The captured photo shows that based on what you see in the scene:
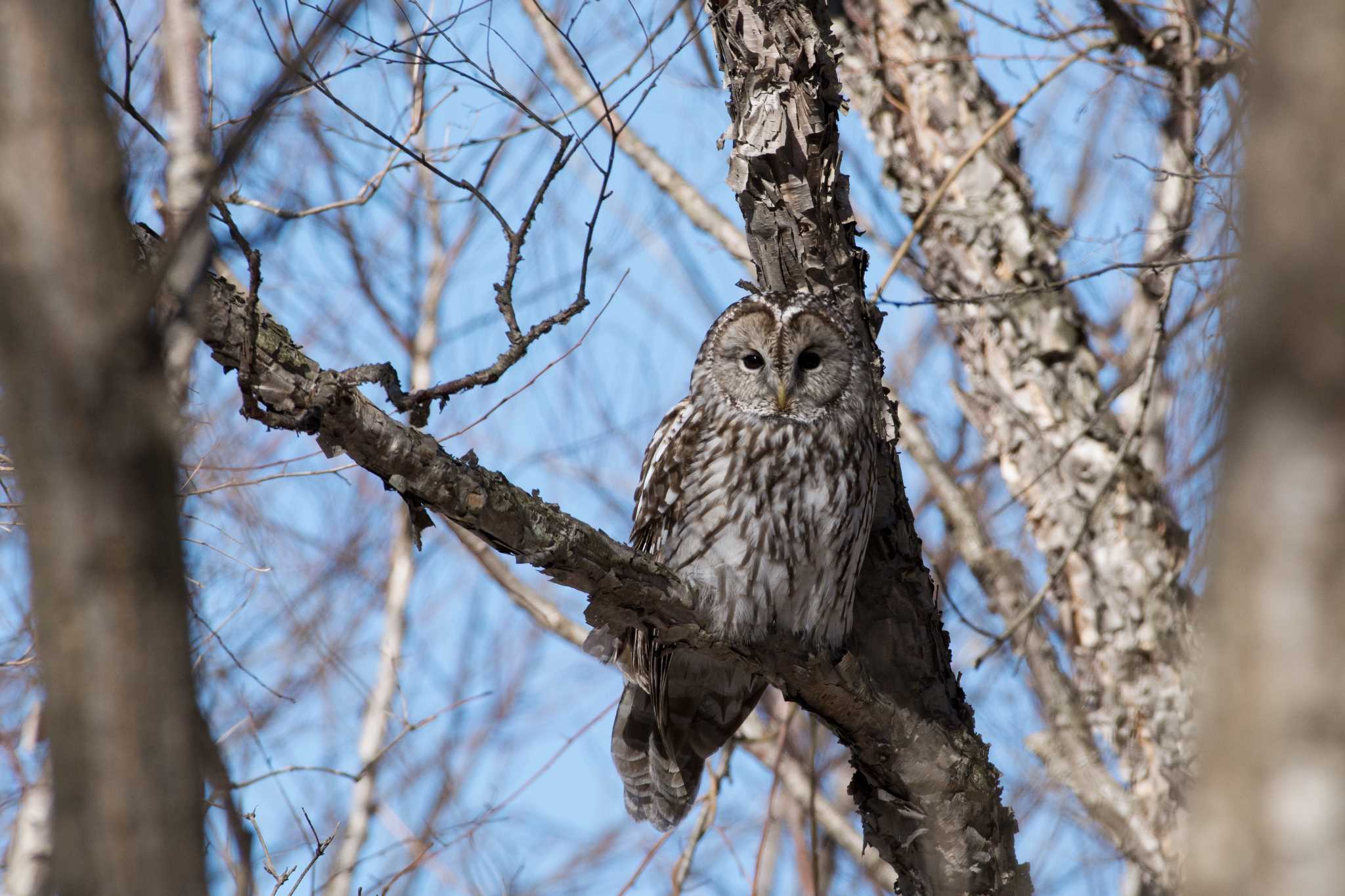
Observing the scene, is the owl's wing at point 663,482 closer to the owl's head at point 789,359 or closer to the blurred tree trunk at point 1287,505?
the owl's head at point 789,359

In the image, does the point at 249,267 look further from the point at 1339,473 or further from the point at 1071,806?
the point at 1071,806

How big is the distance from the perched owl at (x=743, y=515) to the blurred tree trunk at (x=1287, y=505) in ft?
9.66

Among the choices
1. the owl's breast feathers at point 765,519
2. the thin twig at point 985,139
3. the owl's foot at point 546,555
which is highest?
the thin twig at point 985,139

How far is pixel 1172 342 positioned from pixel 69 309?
17.8 ft

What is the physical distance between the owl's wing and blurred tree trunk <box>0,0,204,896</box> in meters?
3.38

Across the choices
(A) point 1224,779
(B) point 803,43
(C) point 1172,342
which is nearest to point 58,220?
(A) point 1224,779

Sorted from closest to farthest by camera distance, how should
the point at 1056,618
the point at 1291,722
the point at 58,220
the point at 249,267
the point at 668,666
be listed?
the point at 1291,722 → the point at 58,220 → the point at 249,267 → the point at 668,666 → the point at 1056,618

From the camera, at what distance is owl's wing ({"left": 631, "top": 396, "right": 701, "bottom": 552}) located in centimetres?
472

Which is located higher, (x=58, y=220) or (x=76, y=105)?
(x=76, y=105)

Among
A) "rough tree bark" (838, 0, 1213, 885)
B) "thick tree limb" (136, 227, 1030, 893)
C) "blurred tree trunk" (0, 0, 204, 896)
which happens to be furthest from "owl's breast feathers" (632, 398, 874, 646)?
"blurred tree trunk" (0, 0, 204, 896)

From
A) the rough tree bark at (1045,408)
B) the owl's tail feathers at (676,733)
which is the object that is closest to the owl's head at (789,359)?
the owl's tail feathers at (676,733)

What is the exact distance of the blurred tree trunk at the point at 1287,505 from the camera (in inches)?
43.3

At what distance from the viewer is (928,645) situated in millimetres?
4266

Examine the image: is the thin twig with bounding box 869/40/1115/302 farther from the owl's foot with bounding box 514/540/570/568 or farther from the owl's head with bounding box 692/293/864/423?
the owl's foot with bounding box 514/540/570/568
